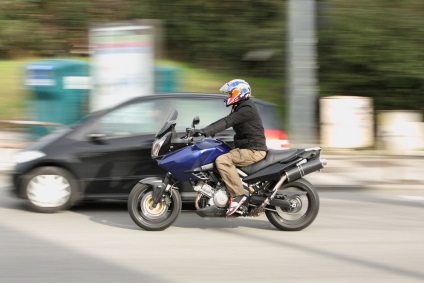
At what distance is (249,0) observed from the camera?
20.3m

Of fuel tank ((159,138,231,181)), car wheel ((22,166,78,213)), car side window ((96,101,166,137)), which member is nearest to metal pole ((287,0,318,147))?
car side window ((96,101,166,137))

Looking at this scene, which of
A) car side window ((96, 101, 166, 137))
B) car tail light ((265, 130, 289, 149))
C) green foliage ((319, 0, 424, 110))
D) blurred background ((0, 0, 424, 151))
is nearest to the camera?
car side window ((96, 101, 166, 137))

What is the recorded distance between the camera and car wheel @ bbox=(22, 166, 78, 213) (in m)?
9.20

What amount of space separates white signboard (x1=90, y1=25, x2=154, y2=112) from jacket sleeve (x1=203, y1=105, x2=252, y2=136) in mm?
5267

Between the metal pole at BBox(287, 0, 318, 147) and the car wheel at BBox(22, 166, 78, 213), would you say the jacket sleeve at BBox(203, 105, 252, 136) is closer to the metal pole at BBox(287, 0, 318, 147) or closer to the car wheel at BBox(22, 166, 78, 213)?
the car wheel at BBox(22, 166, 78, 213)

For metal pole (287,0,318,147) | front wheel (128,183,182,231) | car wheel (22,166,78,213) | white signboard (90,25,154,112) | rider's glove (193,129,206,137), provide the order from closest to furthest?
rider's glove (193,129,206,137) → front wheel (128,183,182,231) → car wheel (22,166,78,213) → metal pole (287,0,318,147) → white signboard (90,25,154,112)

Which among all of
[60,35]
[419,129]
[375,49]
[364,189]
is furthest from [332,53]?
[60,35]

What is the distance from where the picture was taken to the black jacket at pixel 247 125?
8.23 metres

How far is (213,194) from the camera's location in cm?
827

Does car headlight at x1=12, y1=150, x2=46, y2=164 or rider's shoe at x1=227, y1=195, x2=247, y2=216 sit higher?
car headlight at x1=12, y1=150, x2=46, y2=164

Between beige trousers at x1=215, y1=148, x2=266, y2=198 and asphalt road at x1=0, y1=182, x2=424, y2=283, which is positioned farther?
beige trousers at x1=215, y1=148, x2=266, y2=198

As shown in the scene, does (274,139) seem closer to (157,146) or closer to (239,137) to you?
(239,137)

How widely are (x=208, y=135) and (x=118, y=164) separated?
166cm

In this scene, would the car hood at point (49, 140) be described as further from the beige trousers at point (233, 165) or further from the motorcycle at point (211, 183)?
the beige trousers at point (233, 165)
